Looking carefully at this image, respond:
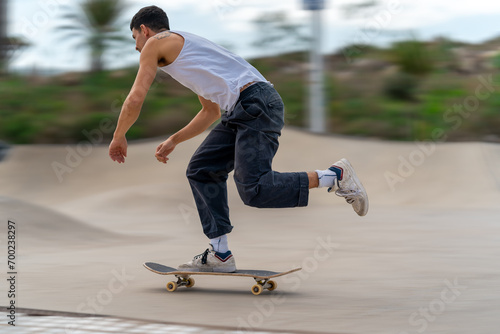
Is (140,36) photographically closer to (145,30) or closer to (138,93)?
(145,30)

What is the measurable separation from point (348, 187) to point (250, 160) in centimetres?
64

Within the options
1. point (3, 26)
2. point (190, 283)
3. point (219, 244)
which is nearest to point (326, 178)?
point (219, 244)

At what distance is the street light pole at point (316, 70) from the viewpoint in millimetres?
13281

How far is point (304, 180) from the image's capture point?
4008 mm

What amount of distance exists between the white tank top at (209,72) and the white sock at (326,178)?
0.67 m

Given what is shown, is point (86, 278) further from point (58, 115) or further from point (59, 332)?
point (58, 115)

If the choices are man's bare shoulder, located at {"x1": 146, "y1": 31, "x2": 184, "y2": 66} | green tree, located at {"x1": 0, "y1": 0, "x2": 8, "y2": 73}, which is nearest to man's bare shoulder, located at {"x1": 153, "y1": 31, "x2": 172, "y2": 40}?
man's bare shoulder, located at {"x1": 146, "y1": 31, "x2": 184, "y2": 66}

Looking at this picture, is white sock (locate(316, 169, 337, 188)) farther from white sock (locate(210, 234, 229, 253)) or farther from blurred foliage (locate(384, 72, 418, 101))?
blurred foliage (locate(384, 72, 418, 101))

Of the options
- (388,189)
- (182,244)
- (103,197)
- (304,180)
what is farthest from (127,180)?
(304,180)

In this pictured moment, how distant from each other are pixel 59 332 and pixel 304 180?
62.9 inches
